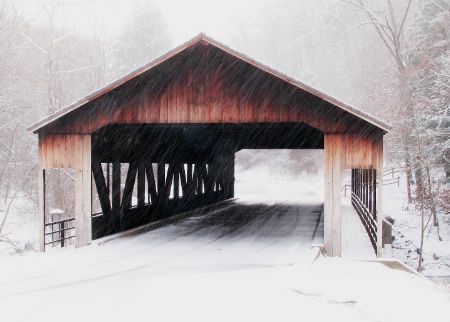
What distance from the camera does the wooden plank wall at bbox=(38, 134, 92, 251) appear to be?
40.8ft

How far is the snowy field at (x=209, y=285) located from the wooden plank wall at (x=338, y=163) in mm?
742

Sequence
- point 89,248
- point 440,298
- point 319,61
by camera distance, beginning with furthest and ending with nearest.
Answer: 1. point 319,61
2. point 89,248
3. point 440,298

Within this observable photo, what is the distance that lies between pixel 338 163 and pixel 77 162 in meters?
6.13

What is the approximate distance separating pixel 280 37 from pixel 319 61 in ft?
18.9

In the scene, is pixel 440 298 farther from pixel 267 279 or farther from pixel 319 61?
pixel 319 61

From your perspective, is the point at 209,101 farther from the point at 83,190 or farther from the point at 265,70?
the point at 83,190

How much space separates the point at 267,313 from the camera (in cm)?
581

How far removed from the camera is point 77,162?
12.5 m

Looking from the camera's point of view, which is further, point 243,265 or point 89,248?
point 89,248

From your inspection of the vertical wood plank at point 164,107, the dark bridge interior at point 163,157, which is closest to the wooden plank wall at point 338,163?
the dark bridge interior at point 163,157

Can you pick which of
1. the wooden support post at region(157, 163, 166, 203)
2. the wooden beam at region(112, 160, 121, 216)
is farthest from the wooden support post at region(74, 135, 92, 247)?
the wooden support post at region(157, 163, 166, 203)

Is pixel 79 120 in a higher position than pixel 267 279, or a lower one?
higher

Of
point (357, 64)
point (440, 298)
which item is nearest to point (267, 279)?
point (440, 298)

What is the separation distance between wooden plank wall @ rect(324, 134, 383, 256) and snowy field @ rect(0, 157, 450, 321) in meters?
0.74
